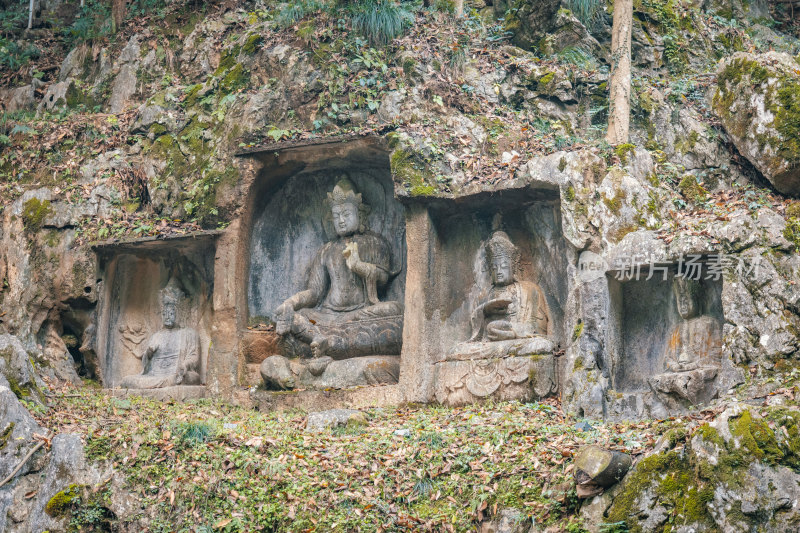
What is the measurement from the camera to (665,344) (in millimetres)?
15398

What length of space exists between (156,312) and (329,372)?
3.46m

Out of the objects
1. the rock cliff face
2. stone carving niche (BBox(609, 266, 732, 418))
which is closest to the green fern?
the rock cliff face

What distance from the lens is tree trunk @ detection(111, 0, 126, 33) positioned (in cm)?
2198

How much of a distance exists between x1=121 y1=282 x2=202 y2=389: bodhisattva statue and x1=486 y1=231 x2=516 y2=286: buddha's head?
494cm

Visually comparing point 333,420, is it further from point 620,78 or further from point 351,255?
point 620,78

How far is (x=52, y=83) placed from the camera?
21844mm

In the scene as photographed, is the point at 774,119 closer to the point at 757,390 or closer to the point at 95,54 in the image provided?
the point at 757,390

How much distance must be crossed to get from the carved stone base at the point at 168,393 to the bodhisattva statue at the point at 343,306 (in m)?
1.10

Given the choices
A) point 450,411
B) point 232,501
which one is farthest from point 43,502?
point 450,411

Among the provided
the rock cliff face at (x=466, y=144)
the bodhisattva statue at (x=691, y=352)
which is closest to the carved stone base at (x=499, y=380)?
the rock cliff face at (x=466, y=144)

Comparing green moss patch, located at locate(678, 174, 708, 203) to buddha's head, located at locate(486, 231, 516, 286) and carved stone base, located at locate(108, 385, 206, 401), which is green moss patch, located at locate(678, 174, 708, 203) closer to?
buddha's head, located at locate(486, 231, 516, 286)

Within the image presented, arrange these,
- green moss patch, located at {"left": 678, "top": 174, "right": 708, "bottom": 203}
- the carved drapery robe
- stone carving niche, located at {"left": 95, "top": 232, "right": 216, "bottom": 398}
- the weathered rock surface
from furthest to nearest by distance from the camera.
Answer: stone carving niche, located at {"left": 95, "top": 232, "right": 216, "bottom": 398}
the carved drapery robe
green moss patch, located at {"left": 678, "top": 174, "right": 708, "bottom": 203}
the weathered rock surface

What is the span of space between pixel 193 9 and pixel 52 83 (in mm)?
2917

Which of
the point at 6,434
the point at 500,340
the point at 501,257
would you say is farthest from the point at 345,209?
the point at 6,434
